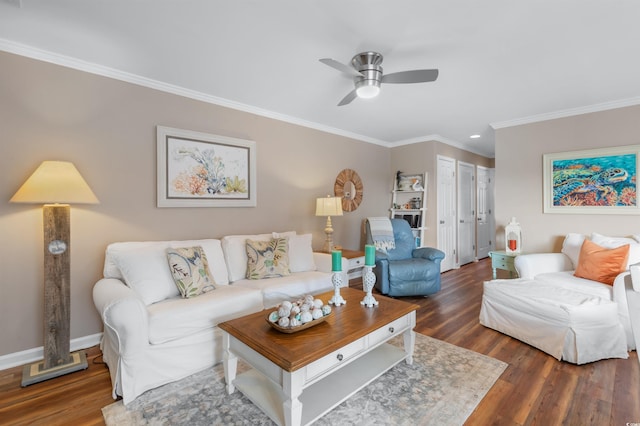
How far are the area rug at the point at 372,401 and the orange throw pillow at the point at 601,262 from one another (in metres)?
1.44

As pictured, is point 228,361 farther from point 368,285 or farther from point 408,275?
point 408,275

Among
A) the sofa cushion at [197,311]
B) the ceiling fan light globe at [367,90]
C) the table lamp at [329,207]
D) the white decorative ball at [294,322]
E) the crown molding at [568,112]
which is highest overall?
the crown molding at [568,112]

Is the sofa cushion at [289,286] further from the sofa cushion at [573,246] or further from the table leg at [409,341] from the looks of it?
the sofa cushion at [573,246]

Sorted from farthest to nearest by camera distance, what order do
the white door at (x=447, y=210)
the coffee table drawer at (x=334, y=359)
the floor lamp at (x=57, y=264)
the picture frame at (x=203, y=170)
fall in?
the white door at (x=447, y=210) → the picture frame at (x=203, y=170) → the floor lamp at (x=57, y=264) → the coffee table drawer at (x=334, y=359)

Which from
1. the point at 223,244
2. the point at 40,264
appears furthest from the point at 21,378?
the point at 223,244

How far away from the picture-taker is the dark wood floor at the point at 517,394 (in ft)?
5.44

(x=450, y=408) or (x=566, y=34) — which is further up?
(x=566, y=34)

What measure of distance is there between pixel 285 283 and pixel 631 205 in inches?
153

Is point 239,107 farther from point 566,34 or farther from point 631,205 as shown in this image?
point 631,205

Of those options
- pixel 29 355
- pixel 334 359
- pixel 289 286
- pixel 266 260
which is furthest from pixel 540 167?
pixel 29 355

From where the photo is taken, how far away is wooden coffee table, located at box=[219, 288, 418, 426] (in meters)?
1.45

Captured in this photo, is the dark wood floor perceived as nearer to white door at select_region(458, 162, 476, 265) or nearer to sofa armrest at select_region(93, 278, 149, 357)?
sofa armrest at select_region(93, 278, 149, 357)

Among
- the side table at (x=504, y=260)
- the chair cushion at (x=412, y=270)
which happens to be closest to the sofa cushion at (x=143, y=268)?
the chair cushion at (x=412, y=270)

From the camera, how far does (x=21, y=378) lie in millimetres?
2043
